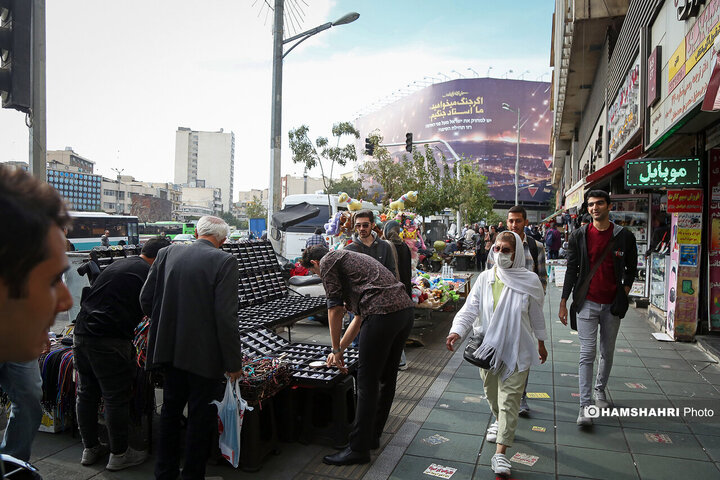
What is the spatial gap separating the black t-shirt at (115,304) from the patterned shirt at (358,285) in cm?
146

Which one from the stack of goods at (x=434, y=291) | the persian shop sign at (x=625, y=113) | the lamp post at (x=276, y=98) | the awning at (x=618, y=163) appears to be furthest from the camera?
the lamp post at (x=276, y=98)

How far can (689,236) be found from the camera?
7.21 meters

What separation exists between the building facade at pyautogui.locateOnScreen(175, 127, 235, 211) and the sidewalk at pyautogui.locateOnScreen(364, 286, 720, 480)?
508 ft

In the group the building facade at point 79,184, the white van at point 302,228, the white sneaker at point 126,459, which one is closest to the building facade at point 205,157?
the building facade at point 79,184

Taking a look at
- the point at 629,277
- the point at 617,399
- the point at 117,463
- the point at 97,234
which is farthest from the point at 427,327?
the point at 97,234

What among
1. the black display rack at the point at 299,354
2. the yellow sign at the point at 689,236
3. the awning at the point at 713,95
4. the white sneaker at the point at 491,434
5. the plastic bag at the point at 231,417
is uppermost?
the awning at the point at 713,95

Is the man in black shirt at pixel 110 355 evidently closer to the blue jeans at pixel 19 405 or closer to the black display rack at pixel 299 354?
the blue jeans at pixel 19 405

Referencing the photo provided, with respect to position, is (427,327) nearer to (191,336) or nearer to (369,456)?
(369,456)

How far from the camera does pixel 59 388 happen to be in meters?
4.22

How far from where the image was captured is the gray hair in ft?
11.3

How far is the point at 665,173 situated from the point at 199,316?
22.4ft

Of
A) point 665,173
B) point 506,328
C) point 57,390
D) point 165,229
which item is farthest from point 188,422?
point 165,229

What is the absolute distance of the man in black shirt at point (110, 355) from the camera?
3641mm

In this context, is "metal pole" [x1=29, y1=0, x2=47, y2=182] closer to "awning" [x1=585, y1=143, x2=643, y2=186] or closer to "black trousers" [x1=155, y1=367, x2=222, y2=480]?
"black trousers" [x1=155, y1=367, x2=222, y2=480]
